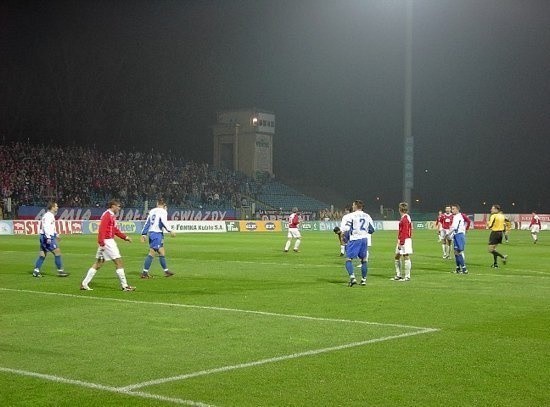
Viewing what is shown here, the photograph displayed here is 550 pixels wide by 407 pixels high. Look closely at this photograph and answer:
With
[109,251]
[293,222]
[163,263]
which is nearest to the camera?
[109,251]

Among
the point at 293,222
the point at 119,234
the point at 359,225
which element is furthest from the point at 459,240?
the point at 293,222

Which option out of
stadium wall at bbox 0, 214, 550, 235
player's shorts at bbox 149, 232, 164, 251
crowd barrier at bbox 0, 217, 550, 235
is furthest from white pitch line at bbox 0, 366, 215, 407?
stadium wall at bbox 0, 214, 550, 235

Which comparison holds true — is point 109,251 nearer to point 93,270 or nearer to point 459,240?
point 93,270

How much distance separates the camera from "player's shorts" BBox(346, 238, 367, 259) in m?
17.3

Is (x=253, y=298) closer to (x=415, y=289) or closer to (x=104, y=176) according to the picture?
(x=415, y=289)

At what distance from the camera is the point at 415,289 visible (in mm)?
16953

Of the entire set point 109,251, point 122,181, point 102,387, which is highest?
point 122,181

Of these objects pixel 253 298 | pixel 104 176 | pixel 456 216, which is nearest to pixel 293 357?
pixel 253 298

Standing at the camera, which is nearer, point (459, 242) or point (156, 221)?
point (156, 221)

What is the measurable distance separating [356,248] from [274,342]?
7.72 meters

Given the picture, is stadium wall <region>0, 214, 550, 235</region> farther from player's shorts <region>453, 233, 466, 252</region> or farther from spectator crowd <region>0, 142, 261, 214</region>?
player's shorts <region>453, 233, 466, 252</region>

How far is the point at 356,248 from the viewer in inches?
683

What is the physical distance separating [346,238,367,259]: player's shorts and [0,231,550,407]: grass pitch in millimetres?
827

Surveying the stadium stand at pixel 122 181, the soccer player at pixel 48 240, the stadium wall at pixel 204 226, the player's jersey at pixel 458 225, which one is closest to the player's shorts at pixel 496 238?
the player's jersey at pixel 458 225
